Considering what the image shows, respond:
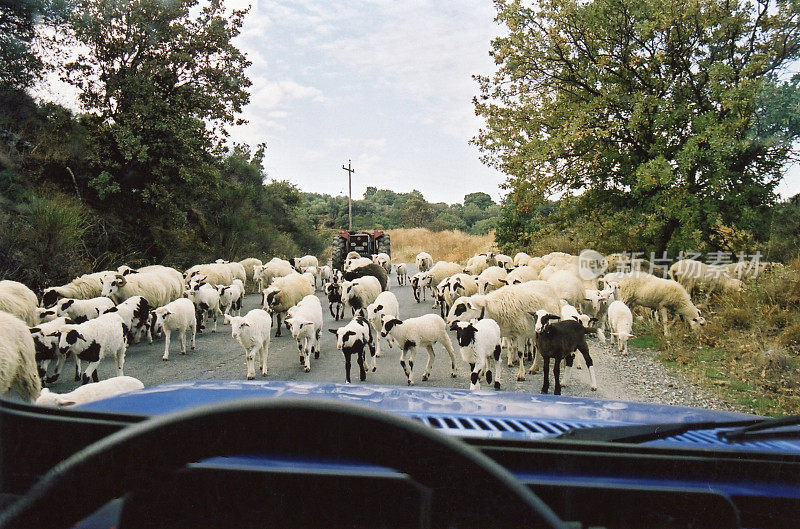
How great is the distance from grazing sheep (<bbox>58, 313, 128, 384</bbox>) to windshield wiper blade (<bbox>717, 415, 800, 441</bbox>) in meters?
7.73

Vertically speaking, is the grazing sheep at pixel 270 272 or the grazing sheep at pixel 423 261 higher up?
the grazing sheep at pixel 423 261

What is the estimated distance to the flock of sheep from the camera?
7.10 meters

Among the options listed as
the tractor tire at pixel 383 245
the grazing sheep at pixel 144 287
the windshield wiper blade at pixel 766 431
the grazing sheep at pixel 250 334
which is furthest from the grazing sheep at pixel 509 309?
the tractor tire at pixel 383 245

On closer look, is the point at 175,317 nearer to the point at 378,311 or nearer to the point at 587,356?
the point at 378,311

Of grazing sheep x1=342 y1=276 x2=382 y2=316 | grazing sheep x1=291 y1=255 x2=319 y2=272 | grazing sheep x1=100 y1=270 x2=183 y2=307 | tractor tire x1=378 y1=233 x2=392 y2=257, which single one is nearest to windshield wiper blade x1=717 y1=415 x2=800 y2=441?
grazing sheep x1=342 y1=276 x2=382 y2=316

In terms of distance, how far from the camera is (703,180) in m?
14.0

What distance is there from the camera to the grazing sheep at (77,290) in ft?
32.9

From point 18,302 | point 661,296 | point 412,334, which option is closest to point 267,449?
point 412,334

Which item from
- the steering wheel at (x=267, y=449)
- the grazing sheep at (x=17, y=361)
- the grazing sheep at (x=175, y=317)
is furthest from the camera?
the grazing sheep at (x=175, y=317)

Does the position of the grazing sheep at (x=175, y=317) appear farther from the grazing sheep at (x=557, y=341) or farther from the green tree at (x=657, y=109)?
the green tree at (x=657, y=109)

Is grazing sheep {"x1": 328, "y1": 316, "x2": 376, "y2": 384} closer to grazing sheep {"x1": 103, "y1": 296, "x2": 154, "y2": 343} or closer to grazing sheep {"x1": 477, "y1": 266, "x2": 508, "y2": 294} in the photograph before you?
grazing sheep {"x1": 103, "y1": 296, "x2": 154, "y2": 343}

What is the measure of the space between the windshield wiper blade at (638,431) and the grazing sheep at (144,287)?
11066mm

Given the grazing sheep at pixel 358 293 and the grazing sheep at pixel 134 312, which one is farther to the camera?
the grazing sheep at pixel 358 293

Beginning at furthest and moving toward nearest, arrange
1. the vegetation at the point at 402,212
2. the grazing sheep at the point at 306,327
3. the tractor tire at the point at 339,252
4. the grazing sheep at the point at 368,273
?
the vegetation at the point at 402,212, the tractor tire at the point at 339,252, the grazing sheep at the point at 368,273, the grazing sheep at the point at 306,327
